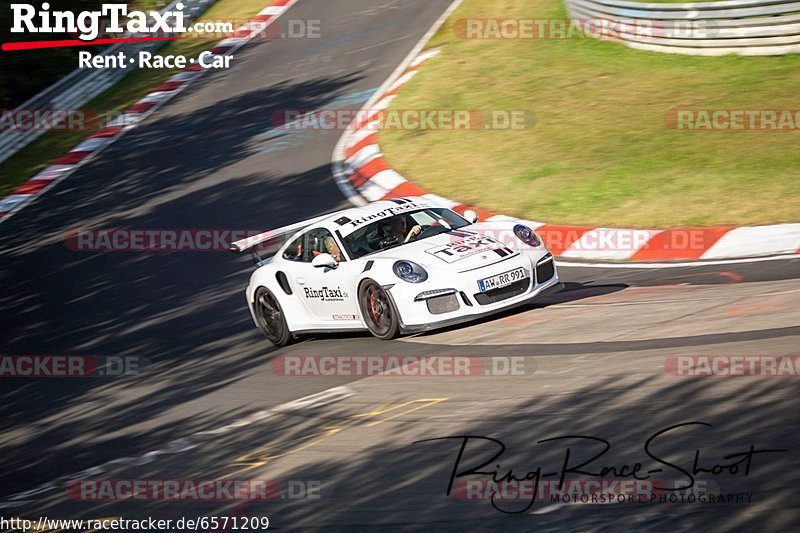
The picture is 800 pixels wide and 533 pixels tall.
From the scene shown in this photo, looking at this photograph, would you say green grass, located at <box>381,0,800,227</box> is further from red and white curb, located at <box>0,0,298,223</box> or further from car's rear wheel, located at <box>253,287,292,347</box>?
red and white curb, located at <box>0,0,298,223</box>

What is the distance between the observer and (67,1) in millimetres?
27328

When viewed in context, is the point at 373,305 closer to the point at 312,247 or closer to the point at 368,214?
the point at 368,214

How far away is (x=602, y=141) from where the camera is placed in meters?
15.8

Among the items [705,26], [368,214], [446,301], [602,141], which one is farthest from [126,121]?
[446,301]

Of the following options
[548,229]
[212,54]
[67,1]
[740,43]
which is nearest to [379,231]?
[548,229]

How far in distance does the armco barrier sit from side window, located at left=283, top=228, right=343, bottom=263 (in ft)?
31.2

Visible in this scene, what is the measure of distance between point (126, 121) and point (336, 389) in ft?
47.6

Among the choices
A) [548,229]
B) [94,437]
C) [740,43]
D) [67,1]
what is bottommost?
[94,437]

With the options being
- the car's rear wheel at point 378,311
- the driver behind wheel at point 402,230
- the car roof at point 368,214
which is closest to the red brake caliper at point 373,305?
the car's rear wheel at point 378,311

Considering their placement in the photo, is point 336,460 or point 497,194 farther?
point 497,194

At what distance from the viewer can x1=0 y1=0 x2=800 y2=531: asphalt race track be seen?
6.27 metres

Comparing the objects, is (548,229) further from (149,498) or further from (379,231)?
(149,498)

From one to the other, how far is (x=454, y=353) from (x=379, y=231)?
2071mm

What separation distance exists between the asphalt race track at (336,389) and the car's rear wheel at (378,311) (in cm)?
21
